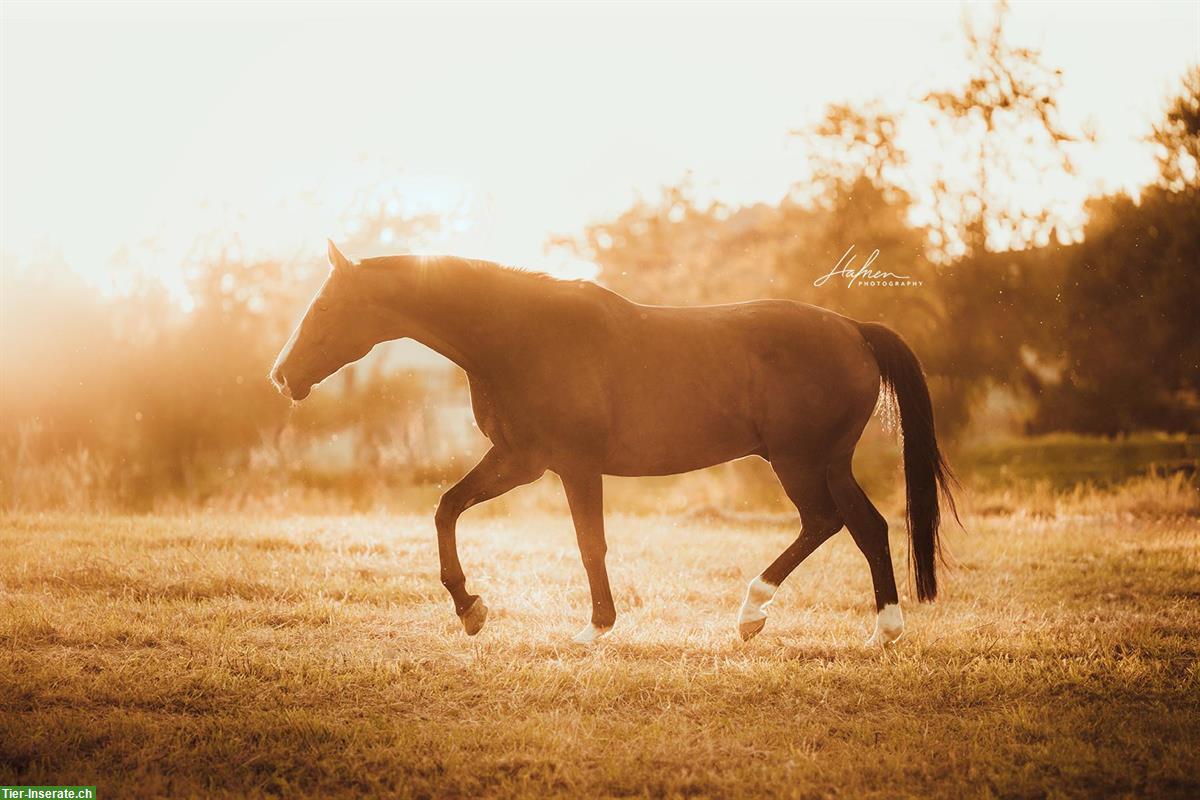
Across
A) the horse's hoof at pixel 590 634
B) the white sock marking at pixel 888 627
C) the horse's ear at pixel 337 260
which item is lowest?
the white sock marking at pixel 888 627

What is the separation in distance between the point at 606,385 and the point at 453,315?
3.42 ft

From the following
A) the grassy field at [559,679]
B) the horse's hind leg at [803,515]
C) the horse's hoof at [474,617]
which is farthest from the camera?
the horse's hind leg at [803,515]

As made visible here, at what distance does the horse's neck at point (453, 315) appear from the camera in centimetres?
618

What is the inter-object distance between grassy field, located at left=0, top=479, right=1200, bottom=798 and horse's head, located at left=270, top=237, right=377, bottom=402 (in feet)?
5.39

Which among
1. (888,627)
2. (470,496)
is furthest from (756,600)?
(470,496)

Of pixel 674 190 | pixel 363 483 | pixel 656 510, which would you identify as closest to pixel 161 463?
pixel 363 483

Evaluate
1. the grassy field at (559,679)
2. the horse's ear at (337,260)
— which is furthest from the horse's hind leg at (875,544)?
the horse's ear at (337,260)

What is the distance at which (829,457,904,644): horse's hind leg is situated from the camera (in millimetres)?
6316

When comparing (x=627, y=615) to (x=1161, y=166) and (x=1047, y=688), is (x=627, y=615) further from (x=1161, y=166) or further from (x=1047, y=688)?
(x=1161, y=166)

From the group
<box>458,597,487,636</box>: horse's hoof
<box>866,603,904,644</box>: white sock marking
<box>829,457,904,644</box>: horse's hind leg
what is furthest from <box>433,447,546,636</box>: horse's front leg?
<box>866,603,904,644</box>: white sock marking

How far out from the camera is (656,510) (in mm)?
16172

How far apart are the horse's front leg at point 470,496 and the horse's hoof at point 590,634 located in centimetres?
60

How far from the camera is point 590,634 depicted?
621cm

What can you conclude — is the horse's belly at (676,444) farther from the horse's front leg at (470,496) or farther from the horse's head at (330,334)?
the horse's head at (330,334)
